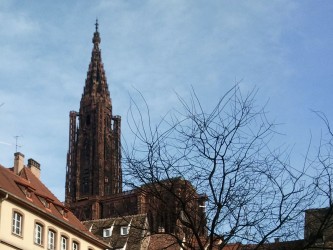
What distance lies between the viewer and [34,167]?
55.6m

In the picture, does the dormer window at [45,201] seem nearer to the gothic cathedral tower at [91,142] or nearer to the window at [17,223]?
the window at [17,223]

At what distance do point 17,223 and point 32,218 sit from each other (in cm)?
162

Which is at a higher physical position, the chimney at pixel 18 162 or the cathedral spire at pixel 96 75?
the cathedral spire at pixel 96 75

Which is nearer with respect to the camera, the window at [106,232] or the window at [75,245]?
the window at [75,245]

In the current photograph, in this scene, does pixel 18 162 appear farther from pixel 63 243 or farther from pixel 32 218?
pixel 32 218

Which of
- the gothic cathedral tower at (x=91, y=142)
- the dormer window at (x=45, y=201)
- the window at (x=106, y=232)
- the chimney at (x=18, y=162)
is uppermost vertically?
the gothic cathedral tower at (x=91, y=142)

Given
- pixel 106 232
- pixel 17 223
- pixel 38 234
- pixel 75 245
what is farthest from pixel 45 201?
pixel 106 232

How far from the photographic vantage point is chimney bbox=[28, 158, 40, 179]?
55.3m

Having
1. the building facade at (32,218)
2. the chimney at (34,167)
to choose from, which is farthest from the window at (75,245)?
the chimney at (34,167)

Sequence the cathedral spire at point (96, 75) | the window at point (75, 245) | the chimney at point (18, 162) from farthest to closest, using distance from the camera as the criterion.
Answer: the cathedral spire at point (96, 75) → the chimney at point (18, 162) → the window at point (75, 245)

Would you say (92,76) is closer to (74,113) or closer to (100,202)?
(74,113)

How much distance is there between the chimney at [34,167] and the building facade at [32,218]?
39.3 inches

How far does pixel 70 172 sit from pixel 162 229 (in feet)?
378

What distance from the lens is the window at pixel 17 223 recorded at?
43094 millimetres
